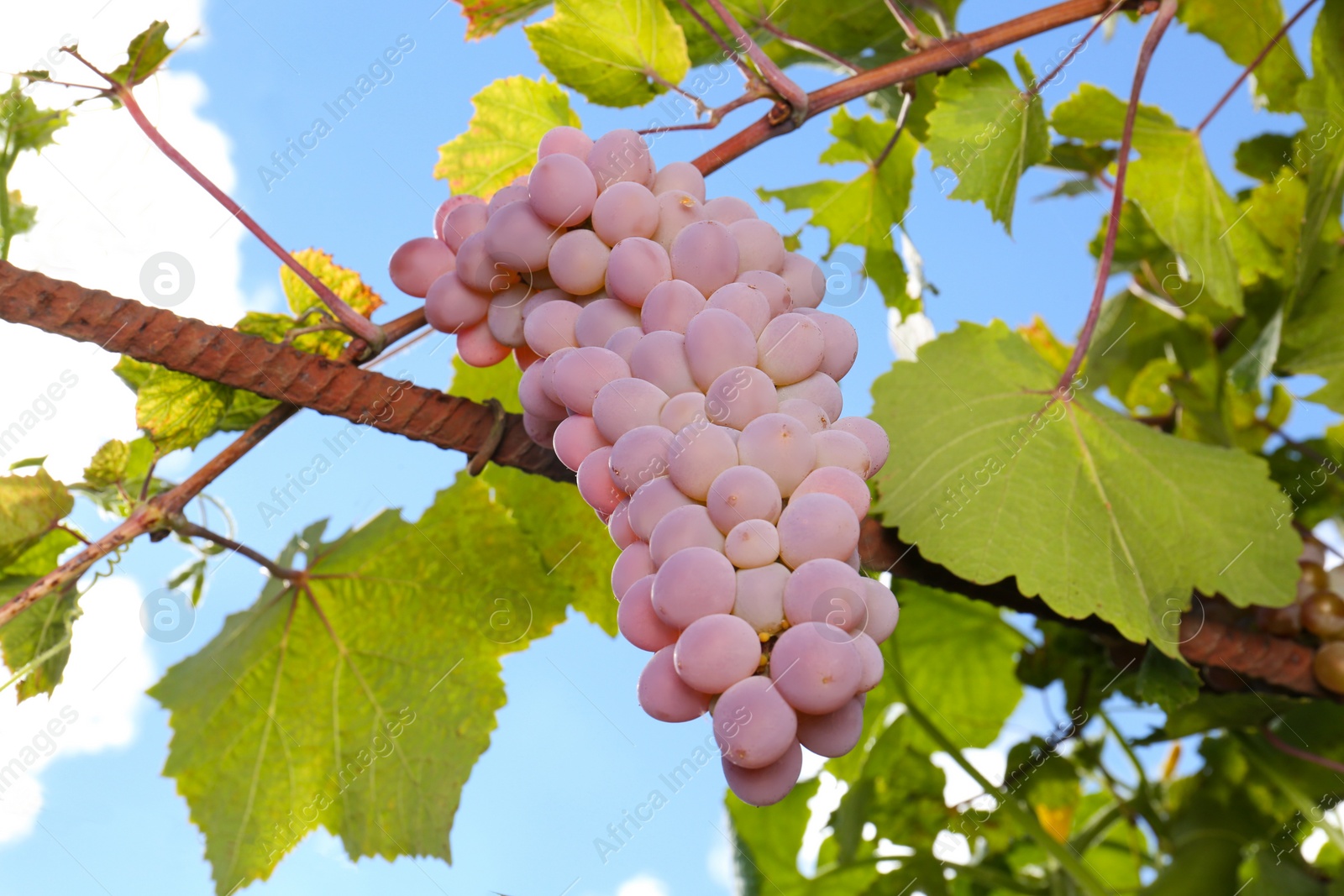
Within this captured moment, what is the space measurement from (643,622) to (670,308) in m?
0.14

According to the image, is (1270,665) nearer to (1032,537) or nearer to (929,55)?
(1032,537)

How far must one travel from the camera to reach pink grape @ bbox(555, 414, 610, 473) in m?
0.42

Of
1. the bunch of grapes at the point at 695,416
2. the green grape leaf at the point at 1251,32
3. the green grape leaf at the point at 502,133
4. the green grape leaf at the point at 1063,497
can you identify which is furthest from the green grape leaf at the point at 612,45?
the green grape leaf at the point at 1251,32

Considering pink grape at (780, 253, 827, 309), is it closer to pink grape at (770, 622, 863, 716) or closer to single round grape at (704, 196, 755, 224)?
single round grape at (704, 196, 755, 224)

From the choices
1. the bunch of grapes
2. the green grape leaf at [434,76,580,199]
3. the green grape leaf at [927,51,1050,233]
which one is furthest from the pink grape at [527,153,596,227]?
the green grape leaf at [927,51,1050,233]

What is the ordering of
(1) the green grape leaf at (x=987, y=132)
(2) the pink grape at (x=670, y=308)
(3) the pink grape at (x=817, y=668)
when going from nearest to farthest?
1. (3) the pink grape at (x=817, y=668)
2. (2) the pink grape at (x=670, y=308)
3. (1) the green grape leaf at (x=987, y=132)

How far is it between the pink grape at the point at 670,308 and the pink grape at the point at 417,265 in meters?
0.14

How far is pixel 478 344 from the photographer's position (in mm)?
509

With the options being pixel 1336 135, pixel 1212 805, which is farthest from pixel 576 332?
pixel 1212 805

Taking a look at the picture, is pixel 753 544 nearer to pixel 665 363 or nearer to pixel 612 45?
pixel 665 363

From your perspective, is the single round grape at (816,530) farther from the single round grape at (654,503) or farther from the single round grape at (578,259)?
the single round grape at (578,259)

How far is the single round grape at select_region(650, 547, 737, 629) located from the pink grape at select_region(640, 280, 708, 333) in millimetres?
116

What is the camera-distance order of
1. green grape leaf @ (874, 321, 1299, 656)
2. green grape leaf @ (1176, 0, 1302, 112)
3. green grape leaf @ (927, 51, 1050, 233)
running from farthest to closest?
green grape leaf @ (1176, 0, 1302, 112)
green grape leaf @ (927, 51, 1050, 233)
green grape leaf @ (874, 321, 1299, 656)

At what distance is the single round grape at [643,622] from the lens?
357 millimetres
